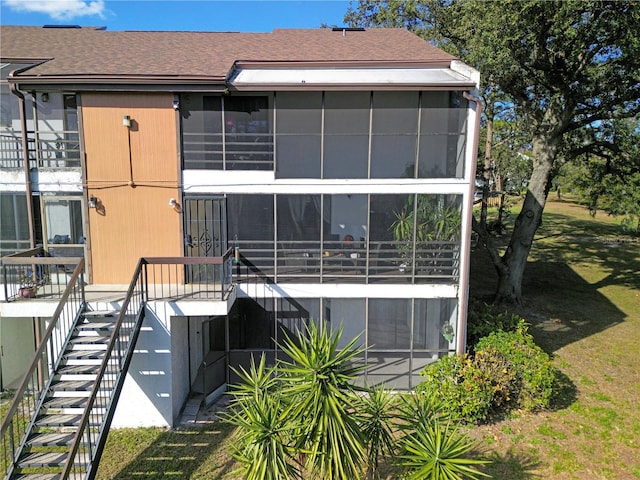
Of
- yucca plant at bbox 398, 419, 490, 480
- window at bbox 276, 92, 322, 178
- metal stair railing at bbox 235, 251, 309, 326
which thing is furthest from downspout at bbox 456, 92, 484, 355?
yucca plant at bbox 398, 419, 490, 480

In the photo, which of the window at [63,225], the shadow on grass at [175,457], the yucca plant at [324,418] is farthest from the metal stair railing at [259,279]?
the yucca plant at [324,418]

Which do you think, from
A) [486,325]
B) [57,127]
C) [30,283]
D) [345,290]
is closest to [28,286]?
[30,283]

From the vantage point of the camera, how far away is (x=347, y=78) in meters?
10.7

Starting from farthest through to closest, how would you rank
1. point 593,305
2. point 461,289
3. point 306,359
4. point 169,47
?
1. point 593,305
2. point 169,47
3. point 461,289
4. point 306,359

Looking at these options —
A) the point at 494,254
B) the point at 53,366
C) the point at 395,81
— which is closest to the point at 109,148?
the point at 53,366

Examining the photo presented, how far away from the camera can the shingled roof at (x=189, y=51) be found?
34.5 ft

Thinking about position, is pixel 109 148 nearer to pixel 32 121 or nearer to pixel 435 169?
pixel 32 121

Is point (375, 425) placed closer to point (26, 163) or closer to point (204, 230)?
point (204, 230)

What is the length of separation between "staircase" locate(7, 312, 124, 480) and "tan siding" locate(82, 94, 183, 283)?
2136 millimetres

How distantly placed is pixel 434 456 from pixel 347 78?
28.5 ft

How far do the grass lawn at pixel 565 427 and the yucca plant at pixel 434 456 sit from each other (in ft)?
9.14

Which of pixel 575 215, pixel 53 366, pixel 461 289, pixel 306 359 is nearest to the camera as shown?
pixel 306 359

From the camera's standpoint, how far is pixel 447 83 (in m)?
10.1

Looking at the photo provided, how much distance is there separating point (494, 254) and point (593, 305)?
6.12m
